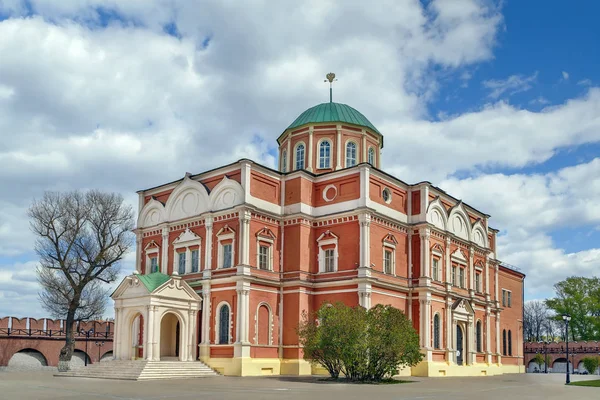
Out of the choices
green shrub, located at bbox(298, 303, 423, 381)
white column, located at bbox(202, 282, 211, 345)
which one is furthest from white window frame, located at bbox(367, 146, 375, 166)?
green shrub, located at bbox(298, 303, 423, 381)

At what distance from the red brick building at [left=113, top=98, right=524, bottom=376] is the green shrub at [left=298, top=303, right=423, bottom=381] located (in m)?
4.53

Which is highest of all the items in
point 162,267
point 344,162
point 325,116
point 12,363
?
point 325,116

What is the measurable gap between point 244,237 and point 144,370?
8.44m

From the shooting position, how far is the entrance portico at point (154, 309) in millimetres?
32469

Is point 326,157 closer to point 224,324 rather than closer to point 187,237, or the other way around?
point 187,237

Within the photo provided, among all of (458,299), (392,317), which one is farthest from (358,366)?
(458,299)

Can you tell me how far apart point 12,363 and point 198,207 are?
61.7 ft

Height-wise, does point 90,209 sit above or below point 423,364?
above

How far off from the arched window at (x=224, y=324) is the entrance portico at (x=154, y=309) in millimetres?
1427

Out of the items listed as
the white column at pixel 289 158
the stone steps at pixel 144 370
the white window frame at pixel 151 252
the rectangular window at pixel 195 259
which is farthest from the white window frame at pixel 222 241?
the white column at pixel 289 158

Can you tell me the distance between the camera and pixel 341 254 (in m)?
35.4

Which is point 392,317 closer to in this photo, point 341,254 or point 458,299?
point 341,254

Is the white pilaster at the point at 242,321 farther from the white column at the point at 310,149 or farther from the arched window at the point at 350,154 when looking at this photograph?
the arched window at the point at 350,154

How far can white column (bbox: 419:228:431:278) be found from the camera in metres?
37.4
